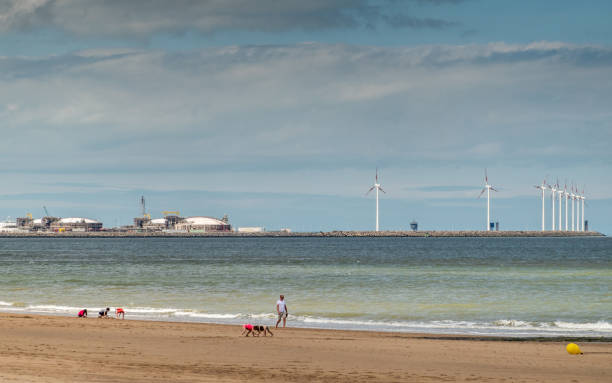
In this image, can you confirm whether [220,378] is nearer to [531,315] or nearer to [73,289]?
[531,315]

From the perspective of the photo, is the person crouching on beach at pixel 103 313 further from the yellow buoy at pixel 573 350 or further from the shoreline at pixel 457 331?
the yellow buoy at pixel 573 350

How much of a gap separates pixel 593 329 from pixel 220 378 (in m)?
23.3

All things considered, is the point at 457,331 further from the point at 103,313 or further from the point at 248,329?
the point at 103,313

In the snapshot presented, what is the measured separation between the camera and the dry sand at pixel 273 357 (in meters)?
21.1

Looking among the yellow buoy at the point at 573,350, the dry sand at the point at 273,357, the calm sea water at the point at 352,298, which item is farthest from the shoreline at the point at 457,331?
the yellow buoy at the point at 573,350

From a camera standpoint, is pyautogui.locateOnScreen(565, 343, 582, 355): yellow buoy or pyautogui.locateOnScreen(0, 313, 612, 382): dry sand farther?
pyautogui.locateOnScreen(565, 343, 582, 355): yellow buoy

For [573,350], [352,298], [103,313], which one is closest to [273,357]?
[573,350]

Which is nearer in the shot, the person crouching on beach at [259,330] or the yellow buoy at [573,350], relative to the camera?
the yellow buoy at [573,350]

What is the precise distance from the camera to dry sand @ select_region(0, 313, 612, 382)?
69.2ft

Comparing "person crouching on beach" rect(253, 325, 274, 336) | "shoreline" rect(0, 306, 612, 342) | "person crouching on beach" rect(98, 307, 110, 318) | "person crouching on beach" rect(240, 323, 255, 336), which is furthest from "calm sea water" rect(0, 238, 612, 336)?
"person crouching on beach" rect(240, 323, 255, 336)

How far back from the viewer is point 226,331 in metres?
33.5

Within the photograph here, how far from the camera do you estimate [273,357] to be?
25.2 metres

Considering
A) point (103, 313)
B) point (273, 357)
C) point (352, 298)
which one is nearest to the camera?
point (273, 357)

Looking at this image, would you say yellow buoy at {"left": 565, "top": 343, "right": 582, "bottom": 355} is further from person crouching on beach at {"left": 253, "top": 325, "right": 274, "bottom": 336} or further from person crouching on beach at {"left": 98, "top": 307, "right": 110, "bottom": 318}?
person crouching on beach at {"left": 98, "top": 307, "right": 110, "bottom": 318}
